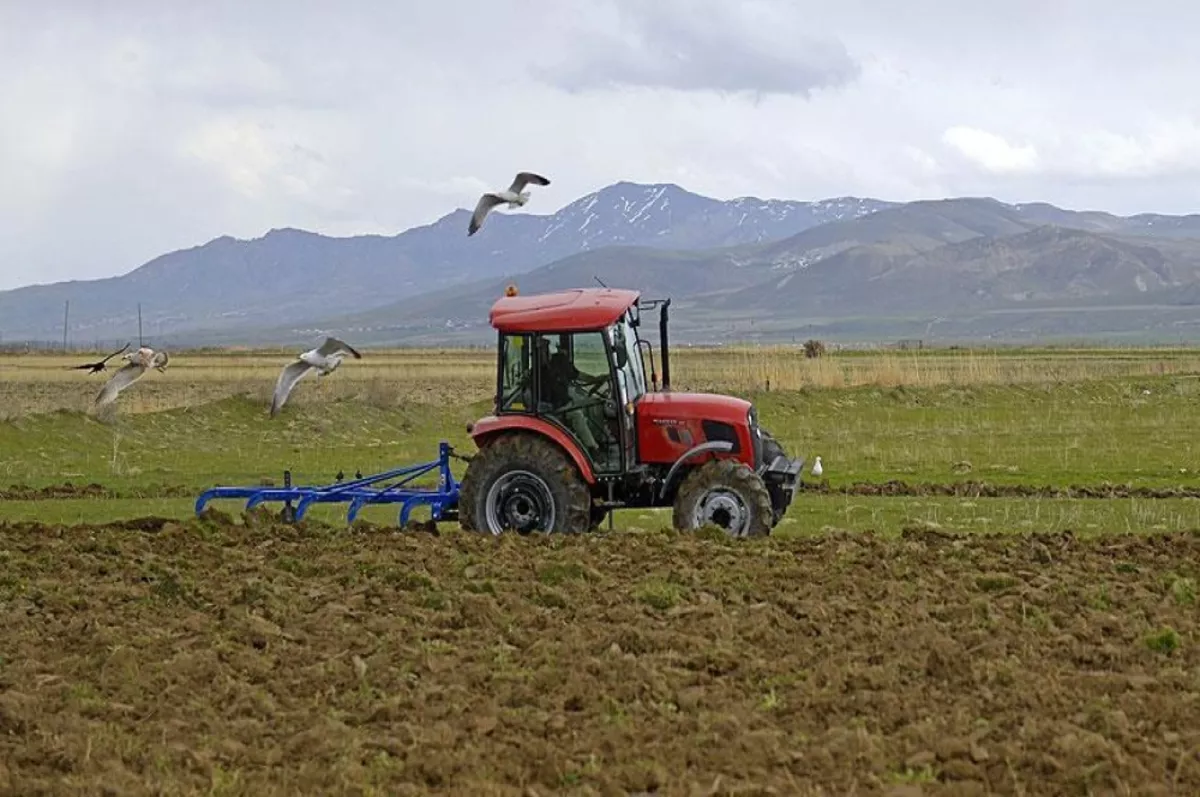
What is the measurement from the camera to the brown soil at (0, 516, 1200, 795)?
29.8 ft

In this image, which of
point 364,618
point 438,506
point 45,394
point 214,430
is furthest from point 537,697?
point 45,394

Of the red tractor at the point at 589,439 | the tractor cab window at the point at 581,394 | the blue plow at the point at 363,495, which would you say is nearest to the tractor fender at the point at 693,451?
the red tractor at the point at 589,439

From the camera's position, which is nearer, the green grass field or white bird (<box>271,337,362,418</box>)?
white bird (<box>271,337,362,418</box>)

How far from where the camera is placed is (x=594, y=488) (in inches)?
703

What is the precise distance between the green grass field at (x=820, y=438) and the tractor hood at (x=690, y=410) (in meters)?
2.97

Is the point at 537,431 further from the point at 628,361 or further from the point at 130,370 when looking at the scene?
the point at 130,370

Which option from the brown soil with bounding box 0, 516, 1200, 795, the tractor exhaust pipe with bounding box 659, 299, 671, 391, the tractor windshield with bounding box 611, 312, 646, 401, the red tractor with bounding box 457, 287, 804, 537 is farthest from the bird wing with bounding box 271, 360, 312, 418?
the tractor exhaust pipe with bounding box 659, 299, 671, 391

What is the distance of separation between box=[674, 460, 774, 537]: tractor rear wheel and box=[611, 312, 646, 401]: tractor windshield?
45.0 inches

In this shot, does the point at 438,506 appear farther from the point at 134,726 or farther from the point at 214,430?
the point at 214,430

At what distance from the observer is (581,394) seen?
57.1 ft

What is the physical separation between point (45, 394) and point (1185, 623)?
5348cm

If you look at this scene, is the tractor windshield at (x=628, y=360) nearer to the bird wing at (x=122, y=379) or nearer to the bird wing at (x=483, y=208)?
the bird wing at (x=483, y=208)

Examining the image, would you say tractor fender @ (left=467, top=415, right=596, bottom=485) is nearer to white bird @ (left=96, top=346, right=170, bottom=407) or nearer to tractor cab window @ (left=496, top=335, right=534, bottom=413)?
tractor cab window @ (left=496, top=335, right=534, bottom=413)

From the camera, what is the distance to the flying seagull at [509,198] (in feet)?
68.4
